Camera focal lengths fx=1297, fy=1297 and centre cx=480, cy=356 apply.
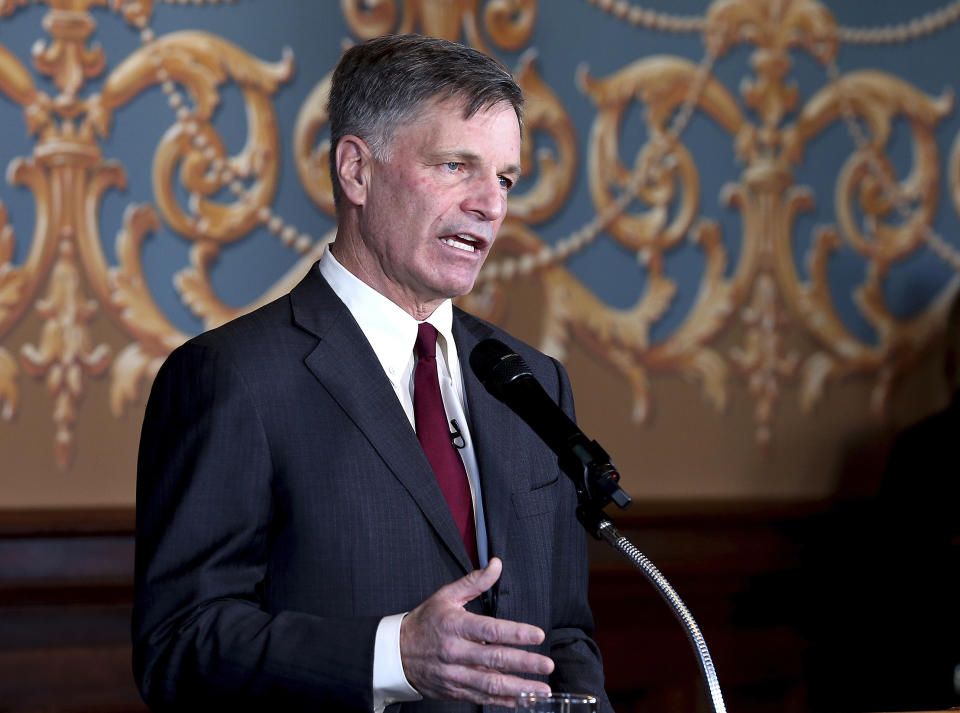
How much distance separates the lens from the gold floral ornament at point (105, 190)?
7.84ft

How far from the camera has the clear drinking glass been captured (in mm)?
1104

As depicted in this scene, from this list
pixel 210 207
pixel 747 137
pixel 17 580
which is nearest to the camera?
pixel 17 580

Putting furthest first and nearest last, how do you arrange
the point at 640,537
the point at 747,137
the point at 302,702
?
the point at 747,137 → the point at 640,537 → the point at 302,702

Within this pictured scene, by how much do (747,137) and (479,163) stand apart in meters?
1.46

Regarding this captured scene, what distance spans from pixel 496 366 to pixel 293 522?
0.33 m

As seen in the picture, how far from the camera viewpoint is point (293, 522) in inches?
58.7

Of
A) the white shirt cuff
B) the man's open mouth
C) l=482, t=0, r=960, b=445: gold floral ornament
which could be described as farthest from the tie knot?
l=482, t=0, r=960, b=445: gold floral ornament

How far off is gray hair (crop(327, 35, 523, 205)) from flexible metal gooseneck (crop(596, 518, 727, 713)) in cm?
63

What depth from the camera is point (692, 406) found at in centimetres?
287

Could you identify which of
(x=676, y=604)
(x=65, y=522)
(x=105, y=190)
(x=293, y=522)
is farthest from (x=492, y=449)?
(x=105, y=190)

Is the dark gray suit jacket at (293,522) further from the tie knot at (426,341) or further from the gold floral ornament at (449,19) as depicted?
the gold floral ornament at (449,19)

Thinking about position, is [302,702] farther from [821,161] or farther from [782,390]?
[821,161]

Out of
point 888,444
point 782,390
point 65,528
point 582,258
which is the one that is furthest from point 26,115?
point 888,444

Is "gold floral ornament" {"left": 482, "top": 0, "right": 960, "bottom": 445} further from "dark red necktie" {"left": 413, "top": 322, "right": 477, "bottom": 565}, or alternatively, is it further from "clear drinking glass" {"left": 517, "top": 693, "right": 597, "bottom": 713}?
"clear drinking glass" {"left": 517, "top": 693, "right": 597, "bottom": 713}
